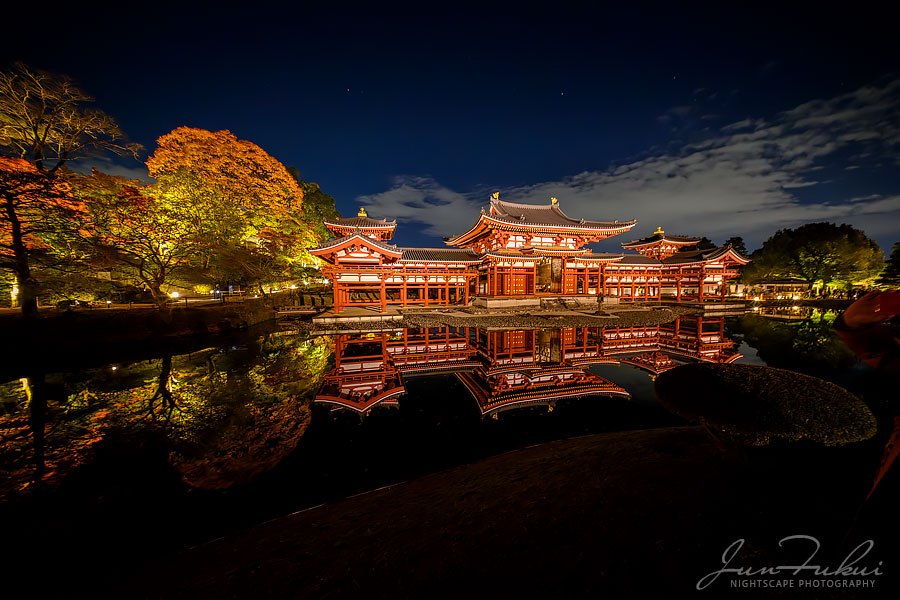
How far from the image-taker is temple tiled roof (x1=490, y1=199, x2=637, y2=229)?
19230 millimetres

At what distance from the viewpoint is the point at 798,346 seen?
33.1ft

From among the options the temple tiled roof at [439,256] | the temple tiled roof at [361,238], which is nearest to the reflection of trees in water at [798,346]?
the temple tiled roof at [439,256]

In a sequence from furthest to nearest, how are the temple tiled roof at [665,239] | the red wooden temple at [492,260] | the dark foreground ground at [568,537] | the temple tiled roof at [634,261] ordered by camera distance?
the temple tiled roof at [665,239]
the temple tiled roof at [634,261]
the red wooden temple at [492,260]
the dark foreground ground at [568,537]

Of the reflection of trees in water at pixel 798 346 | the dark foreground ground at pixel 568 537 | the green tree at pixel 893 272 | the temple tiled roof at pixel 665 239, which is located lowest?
the reflection of trees in water at pixel 798 346

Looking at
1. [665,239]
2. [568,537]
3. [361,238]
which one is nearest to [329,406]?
[568,537]

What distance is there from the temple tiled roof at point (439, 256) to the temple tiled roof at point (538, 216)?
3.31 m

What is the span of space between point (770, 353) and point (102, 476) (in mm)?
15974

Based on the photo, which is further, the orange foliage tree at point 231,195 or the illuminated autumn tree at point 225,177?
the illuminated autumn tree at point 225,177

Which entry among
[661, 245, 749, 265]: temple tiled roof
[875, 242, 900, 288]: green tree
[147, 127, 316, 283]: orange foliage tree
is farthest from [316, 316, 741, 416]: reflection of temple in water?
[875, 242, 900, 288]: green tree

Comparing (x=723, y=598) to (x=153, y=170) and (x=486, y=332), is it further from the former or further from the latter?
(x=153, y=170)

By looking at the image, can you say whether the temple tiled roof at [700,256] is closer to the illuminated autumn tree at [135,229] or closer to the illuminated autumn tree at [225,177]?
the illuminated autumn tree at [225,177]

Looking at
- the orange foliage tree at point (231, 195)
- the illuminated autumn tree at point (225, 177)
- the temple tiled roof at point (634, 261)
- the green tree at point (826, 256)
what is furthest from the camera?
the green tree at point (826, 256)

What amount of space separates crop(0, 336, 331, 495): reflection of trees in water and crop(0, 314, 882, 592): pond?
0.03m

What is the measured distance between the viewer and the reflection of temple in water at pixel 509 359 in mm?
5801
